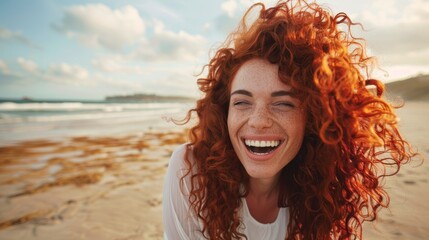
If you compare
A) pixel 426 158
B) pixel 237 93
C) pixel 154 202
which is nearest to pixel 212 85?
pixel 237 93

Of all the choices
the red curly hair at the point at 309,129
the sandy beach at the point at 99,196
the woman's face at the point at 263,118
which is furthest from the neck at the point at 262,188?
the sandy beach at the point at 99,196

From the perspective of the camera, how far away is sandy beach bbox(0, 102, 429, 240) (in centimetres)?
306

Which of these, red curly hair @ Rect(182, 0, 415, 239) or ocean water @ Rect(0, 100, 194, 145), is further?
ocean water @ Rect(0, 100, 194, 145)

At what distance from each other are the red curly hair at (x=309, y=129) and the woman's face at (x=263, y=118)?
8 centimetres

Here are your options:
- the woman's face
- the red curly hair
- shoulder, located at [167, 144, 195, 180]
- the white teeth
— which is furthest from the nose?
shoulder, located at [167, 144, 195, 180]

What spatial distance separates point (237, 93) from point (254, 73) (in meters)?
0.18

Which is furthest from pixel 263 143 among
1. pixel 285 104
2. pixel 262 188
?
pixel 262 188

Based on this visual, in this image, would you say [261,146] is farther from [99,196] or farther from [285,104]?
[99,196]

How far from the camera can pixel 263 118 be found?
168 centimetres

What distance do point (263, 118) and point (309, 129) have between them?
45 centimetres

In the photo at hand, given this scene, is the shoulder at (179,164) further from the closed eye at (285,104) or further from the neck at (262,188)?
the closed eye at (285,104)

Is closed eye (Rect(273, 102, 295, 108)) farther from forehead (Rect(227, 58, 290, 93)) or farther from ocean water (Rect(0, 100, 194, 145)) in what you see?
ocean water (Rect(0, 100, 194, 145))

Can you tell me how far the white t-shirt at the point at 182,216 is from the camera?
1947 millimetres

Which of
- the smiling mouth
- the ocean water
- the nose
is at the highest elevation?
the nose
